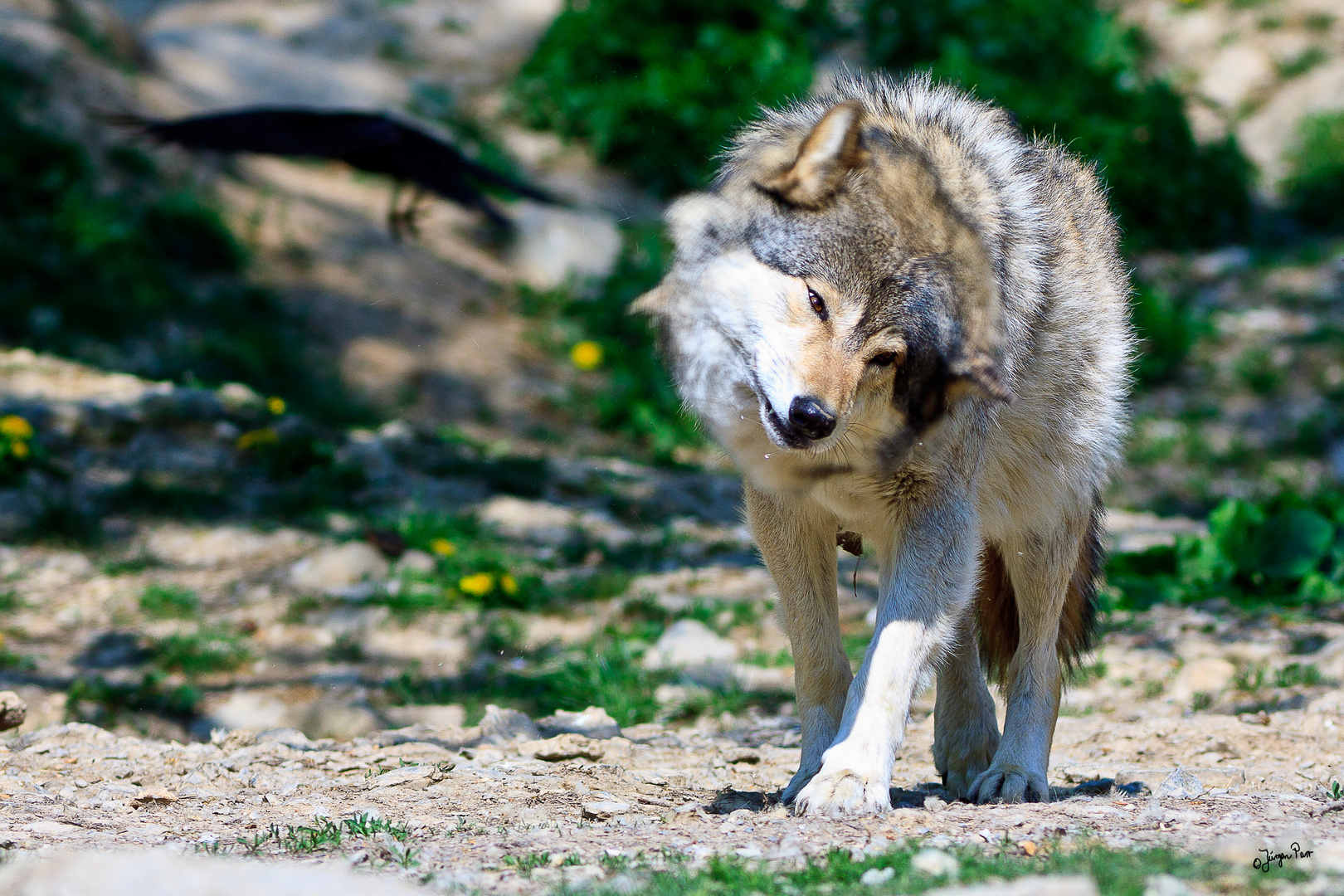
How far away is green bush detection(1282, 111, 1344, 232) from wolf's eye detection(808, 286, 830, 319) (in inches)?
394

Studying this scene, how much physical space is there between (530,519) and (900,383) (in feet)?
12.2

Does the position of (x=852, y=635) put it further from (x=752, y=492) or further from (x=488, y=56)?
(x=488, y=56)

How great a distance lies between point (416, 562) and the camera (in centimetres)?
607

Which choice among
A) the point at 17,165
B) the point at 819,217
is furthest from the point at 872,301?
the point at 17,165

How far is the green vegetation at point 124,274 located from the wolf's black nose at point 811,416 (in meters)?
5.17

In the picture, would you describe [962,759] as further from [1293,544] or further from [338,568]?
[338,568]

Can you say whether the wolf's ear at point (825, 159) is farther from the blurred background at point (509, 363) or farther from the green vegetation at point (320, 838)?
the blurred background at point (509, 363)

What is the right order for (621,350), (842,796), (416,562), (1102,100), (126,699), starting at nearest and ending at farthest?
(842,796) < (126,699) < (416,562) < (621,350) < (1102,100)

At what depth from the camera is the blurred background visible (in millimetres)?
5406

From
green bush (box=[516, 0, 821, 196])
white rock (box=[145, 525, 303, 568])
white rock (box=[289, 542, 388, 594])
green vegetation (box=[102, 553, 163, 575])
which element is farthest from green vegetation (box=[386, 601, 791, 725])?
green bush (box=[516, 0, 821, 196])

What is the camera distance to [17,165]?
852 cm

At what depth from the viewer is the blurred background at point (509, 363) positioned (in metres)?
5.41

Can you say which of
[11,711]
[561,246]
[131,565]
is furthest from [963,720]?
[561,246]
